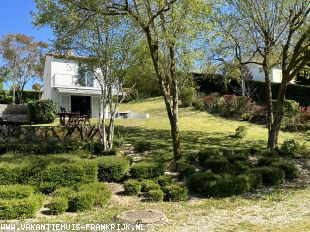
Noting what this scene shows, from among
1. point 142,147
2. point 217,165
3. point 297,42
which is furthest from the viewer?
point 142,147

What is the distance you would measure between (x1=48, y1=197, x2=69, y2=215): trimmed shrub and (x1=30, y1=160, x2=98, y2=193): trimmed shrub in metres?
1.72

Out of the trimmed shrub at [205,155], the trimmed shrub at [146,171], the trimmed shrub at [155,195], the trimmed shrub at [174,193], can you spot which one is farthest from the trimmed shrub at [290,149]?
the trimmed shrub at [155,195]

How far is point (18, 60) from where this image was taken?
47000mm

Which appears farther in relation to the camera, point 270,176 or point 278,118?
point 278,118

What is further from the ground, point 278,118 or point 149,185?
point 278,118

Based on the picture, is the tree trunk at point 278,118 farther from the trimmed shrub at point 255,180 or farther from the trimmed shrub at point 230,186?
the trimmed shrub at point 230,186

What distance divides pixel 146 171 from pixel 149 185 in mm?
1367

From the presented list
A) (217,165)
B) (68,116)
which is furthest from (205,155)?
(68,116)

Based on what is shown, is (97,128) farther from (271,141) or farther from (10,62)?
(10,62)

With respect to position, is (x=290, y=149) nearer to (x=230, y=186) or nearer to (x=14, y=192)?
(x=230, y=186)

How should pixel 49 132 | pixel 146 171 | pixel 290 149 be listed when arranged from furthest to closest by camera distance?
pixel 49 132 < pixel 290 149 < pixel 146 171

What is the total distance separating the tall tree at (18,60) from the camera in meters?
46.1

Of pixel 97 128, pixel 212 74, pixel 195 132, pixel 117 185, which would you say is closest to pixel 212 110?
pixel 195 132

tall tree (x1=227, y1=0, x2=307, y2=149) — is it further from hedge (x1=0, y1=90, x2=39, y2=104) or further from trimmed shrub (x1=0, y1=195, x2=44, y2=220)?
hedge (x1=0, y1=90, x2=39, y2=104)
